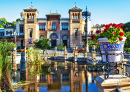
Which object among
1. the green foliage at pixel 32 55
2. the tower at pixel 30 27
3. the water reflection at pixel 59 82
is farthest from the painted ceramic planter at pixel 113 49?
the tower at pixel 30 27

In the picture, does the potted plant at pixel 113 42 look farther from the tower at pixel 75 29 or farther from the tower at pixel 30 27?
the tower at pixel 30 27

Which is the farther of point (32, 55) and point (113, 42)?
point (32, 55)

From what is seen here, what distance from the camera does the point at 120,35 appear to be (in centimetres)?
295

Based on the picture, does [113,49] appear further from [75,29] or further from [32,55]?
[75,29]

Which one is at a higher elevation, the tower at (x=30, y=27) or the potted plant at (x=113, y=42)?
the tower at (x=30, y=27)

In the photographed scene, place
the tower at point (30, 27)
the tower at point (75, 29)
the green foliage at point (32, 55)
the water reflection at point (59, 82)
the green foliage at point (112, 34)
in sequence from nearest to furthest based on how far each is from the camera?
the green foliage at point (112, 34)
the water reflection at point (59, 82)
the green foliage at point (32, 55)
the tower at point (30, 27)
the tower at point (75, 29)

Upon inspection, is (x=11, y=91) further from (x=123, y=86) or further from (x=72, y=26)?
(x=72, y=26)

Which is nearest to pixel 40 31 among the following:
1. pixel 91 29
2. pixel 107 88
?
pixel 91 29

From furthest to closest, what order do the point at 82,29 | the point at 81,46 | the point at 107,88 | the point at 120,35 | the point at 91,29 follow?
1. the point at 91,29
2. the point at 82,29
3. the point at 81,46
4. the point at 120,35
5. the point at 107,88

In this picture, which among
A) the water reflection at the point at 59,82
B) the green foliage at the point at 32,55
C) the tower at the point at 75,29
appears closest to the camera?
the water reflection at the point at 59,82

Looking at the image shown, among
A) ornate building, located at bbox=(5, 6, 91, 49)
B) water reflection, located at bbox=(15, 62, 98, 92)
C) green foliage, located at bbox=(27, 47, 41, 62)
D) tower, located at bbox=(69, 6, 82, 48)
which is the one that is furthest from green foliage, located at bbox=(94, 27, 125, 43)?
tower, located at bbox=(69, 6, 82, 48)

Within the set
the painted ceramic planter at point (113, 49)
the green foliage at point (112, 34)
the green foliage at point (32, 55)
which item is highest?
the green foliage at point (112, 34)

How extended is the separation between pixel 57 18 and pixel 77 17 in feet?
17.9

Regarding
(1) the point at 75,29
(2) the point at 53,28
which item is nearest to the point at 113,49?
(1) the point at 75,29
